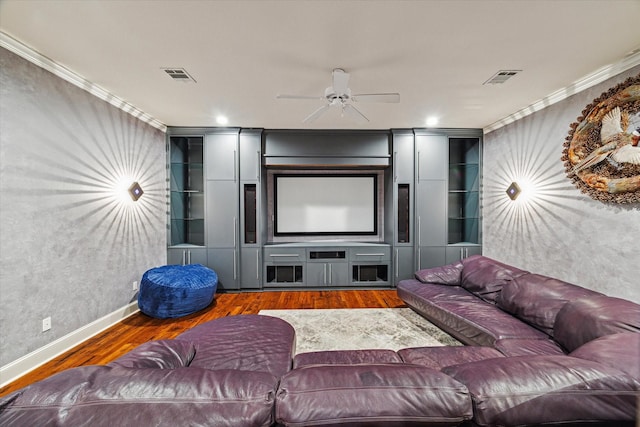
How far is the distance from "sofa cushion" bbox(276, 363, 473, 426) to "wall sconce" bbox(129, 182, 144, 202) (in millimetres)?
3628

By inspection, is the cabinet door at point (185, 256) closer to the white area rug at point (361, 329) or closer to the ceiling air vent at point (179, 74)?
the white area rug at point (361, 329)

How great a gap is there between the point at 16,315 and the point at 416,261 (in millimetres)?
4736

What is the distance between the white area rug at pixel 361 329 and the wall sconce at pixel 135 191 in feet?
7.72

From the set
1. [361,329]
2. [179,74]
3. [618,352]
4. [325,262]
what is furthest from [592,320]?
[179,74]

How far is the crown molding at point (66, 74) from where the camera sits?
6.66 ft

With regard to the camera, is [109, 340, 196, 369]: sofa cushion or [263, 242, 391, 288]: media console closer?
[109, 340, 196, 369]: sofa cushion

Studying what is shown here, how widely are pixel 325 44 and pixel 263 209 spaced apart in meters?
2.95

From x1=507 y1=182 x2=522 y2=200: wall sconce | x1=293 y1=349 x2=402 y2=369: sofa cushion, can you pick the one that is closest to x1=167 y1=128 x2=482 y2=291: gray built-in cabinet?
x1=507 y1=182 x2=522 y2=200: wall sconce

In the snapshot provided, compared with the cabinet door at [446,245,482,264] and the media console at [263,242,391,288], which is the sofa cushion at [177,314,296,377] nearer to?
the media console at [263,242,391,288]

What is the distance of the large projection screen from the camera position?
15.8ft

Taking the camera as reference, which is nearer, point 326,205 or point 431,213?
point 431,213

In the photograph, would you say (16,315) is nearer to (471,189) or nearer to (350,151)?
(350,151)

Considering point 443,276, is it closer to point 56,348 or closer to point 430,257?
point 430,257

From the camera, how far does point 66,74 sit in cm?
247
